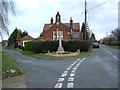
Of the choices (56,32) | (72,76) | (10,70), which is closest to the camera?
(72,76)

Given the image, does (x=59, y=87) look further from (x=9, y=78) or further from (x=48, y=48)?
(x=48, y=48)

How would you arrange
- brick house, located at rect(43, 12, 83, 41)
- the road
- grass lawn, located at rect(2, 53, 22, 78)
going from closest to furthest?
the road
grass lawn, located at rect(2, 53, 22, 78)
brick house, located at rect(43, 12, 83, 41)

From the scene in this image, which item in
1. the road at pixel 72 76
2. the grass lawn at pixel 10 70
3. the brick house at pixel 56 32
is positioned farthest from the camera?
the brick house at pixel 56 32

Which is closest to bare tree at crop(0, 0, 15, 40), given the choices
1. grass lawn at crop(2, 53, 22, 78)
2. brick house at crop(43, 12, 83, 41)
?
grass lawn at crop(2, 53, 22, 78)

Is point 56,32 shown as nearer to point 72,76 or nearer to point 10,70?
point 10,70

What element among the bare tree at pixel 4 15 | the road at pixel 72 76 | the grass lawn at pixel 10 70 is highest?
the bare tree at pixel 4 15

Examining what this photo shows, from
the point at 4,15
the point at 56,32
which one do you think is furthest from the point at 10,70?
the point at 56,32

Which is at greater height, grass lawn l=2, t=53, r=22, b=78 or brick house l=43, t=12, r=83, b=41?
brick house l=43, t=12, r=83, b=41

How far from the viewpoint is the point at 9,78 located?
810 cm

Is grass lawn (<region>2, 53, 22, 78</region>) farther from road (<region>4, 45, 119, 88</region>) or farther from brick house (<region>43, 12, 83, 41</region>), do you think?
brick house (<region>43, 12, 83, 41</region>)

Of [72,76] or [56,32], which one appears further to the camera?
[56,32]

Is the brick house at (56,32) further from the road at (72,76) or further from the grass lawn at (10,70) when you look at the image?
the grass lawn at (10,70)

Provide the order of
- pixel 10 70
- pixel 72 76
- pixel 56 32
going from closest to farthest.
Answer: pixel 72 76 → pixel 10 70 → pixel 56 32

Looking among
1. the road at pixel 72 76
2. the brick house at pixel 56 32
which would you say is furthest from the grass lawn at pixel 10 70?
the brick house at pixel 56 32
